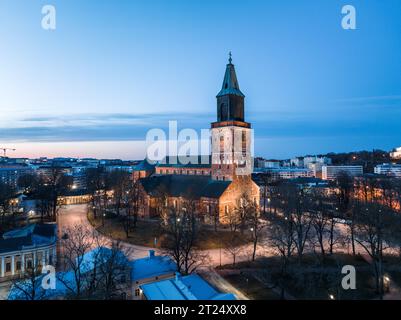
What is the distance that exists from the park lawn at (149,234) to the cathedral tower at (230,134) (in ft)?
31.7

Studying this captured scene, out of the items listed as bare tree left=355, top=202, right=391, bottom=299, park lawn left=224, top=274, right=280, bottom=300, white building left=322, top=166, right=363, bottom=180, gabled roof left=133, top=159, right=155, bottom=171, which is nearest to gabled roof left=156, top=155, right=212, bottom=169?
gabled roof left=133, top=159, right=155, bottom=171

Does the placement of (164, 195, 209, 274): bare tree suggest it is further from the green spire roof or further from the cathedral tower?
the green spire roof

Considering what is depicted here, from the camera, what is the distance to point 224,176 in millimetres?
35875

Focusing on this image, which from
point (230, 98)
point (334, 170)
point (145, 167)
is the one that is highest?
point (230, 98)

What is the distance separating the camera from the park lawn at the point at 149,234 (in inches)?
996

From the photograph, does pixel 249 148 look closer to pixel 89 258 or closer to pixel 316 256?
pixel 316 256

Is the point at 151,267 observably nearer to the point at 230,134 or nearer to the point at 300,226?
the point at 300,226

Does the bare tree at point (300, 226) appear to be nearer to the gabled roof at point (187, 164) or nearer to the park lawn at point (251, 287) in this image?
the park lawn at point (251, 287)

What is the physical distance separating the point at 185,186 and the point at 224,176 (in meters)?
6.13

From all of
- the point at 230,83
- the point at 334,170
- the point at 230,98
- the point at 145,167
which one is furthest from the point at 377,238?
the point at 334,170

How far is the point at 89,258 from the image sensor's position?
17641mm

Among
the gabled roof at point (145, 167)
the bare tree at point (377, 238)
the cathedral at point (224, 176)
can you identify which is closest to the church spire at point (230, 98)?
the cathedral at point (224, 176)
